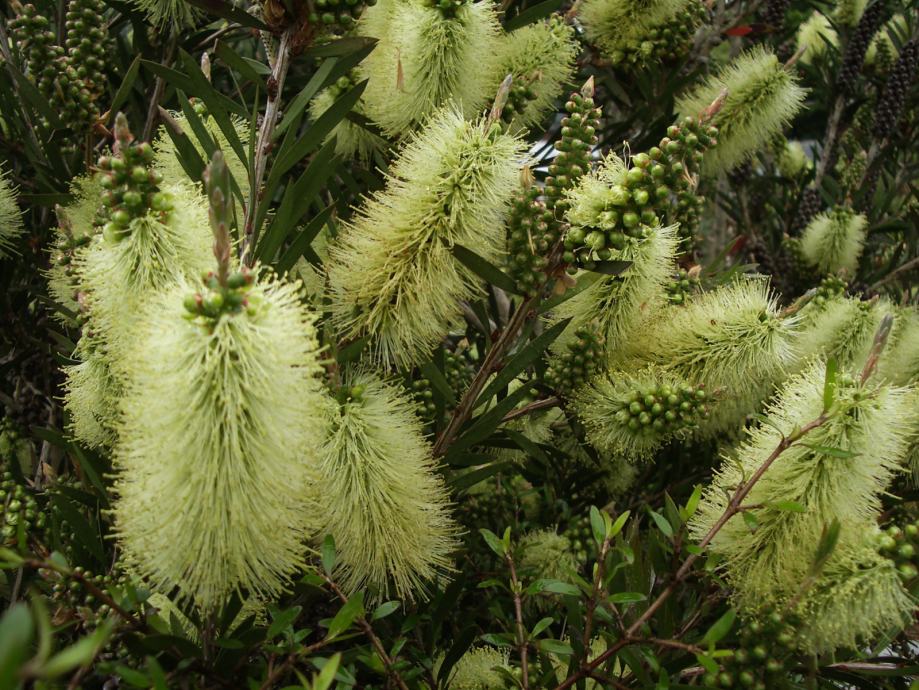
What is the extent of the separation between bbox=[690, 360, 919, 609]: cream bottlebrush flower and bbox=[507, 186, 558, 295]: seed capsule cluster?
17.5 inches

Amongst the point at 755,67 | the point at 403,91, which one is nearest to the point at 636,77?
the point at 755,67

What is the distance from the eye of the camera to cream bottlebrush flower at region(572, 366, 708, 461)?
134cm

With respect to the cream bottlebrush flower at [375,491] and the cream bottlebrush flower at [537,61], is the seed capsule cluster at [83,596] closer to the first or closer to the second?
the cream bottlebrush flower at [375,491]

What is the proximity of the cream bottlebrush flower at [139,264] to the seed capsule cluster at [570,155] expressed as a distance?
1.79ft

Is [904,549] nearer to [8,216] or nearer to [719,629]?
[719,629]

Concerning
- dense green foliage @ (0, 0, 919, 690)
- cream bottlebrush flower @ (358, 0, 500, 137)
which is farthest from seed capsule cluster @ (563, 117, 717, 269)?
cream bottlebrush flower @ (358, 0, 500, 137)

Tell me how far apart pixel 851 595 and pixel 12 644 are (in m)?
0.99

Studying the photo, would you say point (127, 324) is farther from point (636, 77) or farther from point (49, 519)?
point (636, 77)

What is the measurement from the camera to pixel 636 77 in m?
2.02

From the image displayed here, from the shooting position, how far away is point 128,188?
3.07 ft

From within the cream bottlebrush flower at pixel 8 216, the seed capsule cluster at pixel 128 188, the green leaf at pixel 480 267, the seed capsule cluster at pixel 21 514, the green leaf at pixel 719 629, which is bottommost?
the seed capsule cluster at pixel 21 514

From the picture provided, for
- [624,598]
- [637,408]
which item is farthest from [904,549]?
[637,408]

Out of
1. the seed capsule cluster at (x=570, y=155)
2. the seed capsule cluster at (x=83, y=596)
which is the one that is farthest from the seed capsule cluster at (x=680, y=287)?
the seed capsule cluster at (x=83, y=596)

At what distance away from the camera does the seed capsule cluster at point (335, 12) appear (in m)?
1.13
